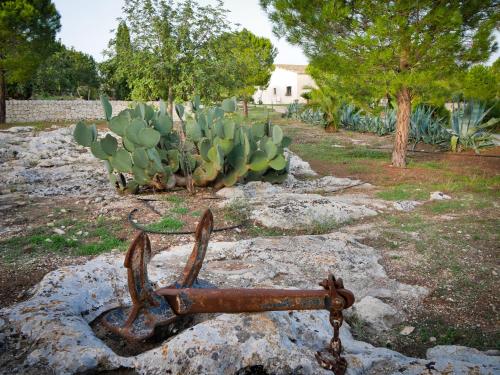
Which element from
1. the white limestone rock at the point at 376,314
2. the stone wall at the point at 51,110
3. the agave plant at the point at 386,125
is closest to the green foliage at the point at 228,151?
the white limestone rock at the point at 376,314

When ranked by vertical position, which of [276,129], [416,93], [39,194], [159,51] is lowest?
[39,194]

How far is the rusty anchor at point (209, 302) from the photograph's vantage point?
1479mm

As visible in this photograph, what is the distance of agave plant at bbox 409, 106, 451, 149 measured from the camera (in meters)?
10.9

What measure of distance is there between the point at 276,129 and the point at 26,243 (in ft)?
11.2

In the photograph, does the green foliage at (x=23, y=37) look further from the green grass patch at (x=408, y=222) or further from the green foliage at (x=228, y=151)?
the green grass patch at (x=408, y=222)

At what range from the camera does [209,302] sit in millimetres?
1557

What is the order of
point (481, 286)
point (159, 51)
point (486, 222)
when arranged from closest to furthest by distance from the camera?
point (481, 286), point (486, 222), point (159, 51)

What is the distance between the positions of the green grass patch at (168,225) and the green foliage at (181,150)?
121 cm

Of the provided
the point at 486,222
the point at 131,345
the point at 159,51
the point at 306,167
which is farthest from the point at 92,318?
the point at 159,51

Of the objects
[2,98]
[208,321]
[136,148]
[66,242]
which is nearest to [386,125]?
[136,148]

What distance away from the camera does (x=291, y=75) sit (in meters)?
43.8

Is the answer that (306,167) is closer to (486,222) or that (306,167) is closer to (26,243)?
(486,222)

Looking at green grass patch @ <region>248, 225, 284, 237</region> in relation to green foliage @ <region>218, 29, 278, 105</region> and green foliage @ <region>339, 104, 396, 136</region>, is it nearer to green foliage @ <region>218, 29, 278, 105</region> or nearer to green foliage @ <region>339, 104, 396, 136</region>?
green foliage @ <region>339, 104, 396, 136</region>

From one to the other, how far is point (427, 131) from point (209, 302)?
10954 mm
